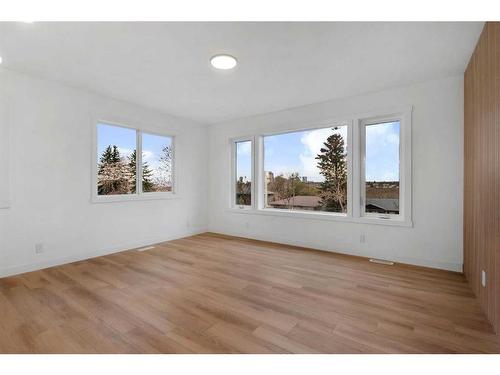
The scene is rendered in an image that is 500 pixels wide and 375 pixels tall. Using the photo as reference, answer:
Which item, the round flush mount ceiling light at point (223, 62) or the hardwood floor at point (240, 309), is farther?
the round flush mount ceiling light at point (223, 62)

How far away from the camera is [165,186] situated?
502 centimetres

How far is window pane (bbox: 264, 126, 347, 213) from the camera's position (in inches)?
166

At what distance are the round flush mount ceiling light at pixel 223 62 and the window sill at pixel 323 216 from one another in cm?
266

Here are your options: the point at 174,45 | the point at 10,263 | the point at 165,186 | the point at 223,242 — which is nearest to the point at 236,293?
the point at 223,242

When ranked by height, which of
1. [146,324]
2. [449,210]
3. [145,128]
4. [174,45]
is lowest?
[146,324]

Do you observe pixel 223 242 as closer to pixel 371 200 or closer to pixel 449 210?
pixel 371 200

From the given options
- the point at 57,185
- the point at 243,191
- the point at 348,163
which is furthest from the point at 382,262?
the point at 57,185

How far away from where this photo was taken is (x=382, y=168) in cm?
378

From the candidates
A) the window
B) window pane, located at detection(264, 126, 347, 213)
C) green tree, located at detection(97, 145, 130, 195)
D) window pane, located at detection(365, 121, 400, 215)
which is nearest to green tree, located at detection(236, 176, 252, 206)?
window pane, located at detection(264, 126, 347, 213)

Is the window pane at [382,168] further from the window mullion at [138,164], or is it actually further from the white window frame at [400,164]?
the window mullion at [138,164]

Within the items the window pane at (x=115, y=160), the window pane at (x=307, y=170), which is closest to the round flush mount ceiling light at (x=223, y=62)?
the window pane at (x=307, y=170)

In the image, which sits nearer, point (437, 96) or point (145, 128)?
point (437, 96)

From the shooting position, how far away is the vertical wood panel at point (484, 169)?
6.19 ft

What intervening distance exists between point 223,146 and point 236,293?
3.60 meters
